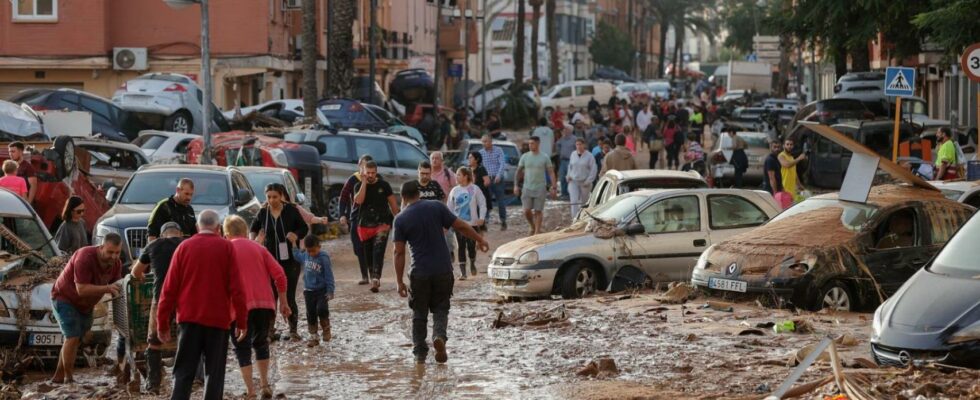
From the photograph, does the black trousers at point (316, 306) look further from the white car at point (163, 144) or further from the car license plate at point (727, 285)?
the white car at point (163, 144)

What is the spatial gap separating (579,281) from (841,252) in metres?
3.26

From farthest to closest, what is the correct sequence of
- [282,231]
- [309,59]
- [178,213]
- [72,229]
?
[309,59] < [72,229] < [282,231] < [178,213]

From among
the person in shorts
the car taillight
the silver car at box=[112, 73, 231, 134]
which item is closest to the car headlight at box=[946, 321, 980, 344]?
the person in shorts

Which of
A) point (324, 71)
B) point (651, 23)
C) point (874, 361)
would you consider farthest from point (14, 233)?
point (651, 23)

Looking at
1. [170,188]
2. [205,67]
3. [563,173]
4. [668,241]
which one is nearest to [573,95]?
[563,173]

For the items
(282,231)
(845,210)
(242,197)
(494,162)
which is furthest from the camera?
(494,162)

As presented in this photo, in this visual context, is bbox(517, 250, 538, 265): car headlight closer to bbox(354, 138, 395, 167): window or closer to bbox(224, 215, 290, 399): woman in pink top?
bbox(224, 215, 290, 399): woman in pink top

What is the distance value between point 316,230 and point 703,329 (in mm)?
4328

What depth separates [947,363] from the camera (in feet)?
35.0

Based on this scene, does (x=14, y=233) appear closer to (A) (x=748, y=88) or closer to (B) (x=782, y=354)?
(B) (x=782, y=354)

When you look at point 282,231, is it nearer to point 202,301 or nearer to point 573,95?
point 202,301

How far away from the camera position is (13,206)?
1538cm

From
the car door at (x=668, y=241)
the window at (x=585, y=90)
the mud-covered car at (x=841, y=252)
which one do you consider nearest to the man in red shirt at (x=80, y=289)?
the mud-covered car at (x=841, y=252)

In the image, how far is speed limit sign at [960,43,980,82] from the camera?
19.4 metres
